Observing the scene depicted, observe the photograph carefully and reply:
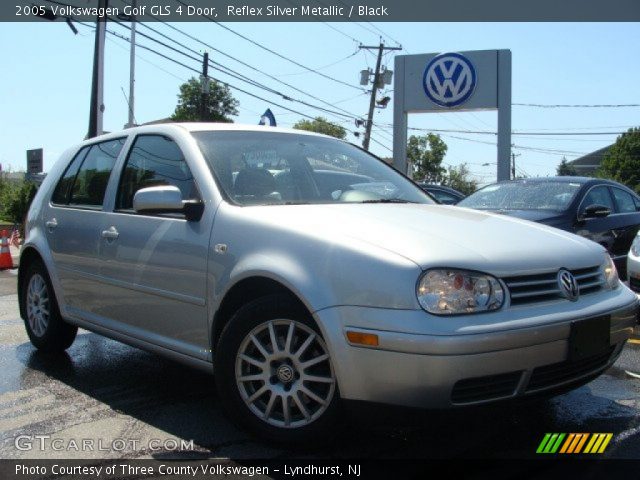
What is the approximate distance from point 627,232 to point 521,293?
217 inches

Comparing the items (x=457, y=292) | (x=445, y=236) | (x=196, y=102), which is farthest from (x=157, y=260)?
(x=196, y=102)

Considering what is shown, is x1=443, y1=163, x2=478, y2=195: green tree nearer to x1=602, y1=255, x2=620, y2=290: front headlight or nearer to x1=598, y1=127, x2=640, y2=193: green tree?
x1=598, y1=127, x2=640, y2=193: green tree

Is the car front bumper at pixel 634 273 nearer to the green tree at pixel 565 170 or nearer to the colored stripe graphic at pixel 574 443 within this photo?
the colored stripe graphic at pixel 574 443

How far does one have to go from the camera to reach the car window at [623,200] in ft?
26.0

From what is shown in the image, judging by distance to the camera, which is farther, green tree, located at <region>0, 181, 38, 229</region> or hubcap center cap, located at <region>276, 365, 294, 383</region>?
green tree, located at <region>0, 181, 38, 229</region>

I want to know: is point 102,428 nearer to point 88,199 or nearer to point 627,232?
point 88,199

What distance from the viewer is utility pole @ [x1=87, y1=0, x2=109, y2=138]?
745 inches

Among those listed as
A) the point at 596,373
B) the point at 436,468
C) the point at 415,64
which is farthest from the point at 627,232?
the point at 415,64

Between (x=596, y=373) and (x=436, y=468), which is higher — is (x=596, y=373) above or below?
above

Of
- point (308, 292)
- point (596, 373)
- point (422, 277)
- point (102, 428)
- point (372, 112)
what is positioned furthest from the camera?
point (372, 112)

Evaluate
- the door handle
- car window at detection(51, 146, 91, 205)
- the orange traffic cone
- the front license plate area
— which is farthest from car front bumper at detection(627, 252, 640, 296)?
the orange traffic cone

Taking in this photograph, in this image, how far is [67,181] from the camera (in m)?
5.03

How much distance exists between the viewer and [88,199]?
4641 mm

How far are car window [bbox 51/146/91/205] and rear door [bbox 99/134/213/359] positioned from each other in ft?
2.73
